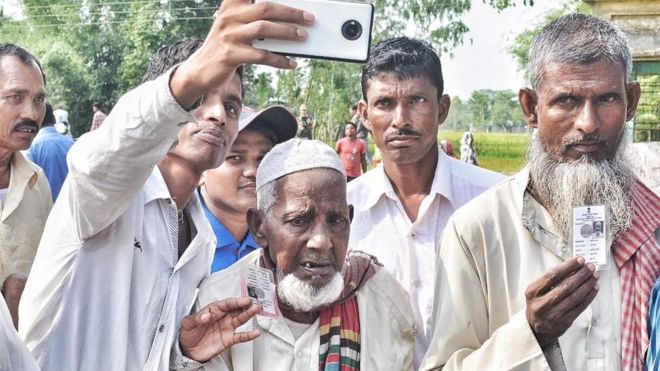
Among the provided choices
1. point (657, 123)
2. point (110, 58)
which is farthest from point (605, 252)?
point (110, 58)

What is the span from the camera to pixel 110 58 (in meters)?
40.1

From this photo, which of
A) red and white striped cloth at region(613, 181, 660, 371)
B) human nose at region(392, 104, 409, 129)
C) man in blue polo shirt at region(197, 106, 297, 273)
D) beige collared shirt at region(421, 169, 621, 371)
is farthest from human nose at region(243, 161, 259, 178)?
red and white striped cloth at region(613, 181, 660, 371)

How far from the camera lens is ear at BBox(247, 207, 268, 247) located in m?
3.32

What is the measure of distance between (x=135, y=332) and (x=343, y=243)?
80 cm

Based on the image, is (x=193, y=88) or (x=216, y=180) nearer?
(x=193, y=88)

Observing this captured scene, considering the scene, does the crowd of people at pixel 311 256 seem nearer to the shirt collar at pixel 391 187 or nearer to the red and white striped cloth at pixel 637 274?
the red and white striped cloth at pixel 637 274

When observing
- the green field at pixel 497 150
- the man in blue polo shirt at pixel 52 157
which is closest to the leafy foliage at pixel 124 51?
the green field at pixel 497 150

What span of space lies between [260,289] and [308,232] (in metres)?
0.33

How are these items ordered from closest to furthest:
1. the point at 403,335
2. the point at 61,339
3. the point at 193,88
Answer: the point at 193,88 < the point at 61,339 < the point at 403,335

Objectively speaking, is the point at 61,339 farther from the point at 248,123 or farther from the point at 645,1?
the point at 645,1

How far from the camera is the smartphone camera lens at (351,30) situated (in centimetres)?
233

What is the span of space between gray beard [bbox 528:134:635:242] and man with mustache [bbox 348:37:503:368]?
0.76m

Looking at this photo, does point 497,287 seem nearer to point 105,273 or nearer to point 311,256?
point 311,256

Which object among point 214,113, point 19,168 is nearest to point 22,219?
point 19,168
